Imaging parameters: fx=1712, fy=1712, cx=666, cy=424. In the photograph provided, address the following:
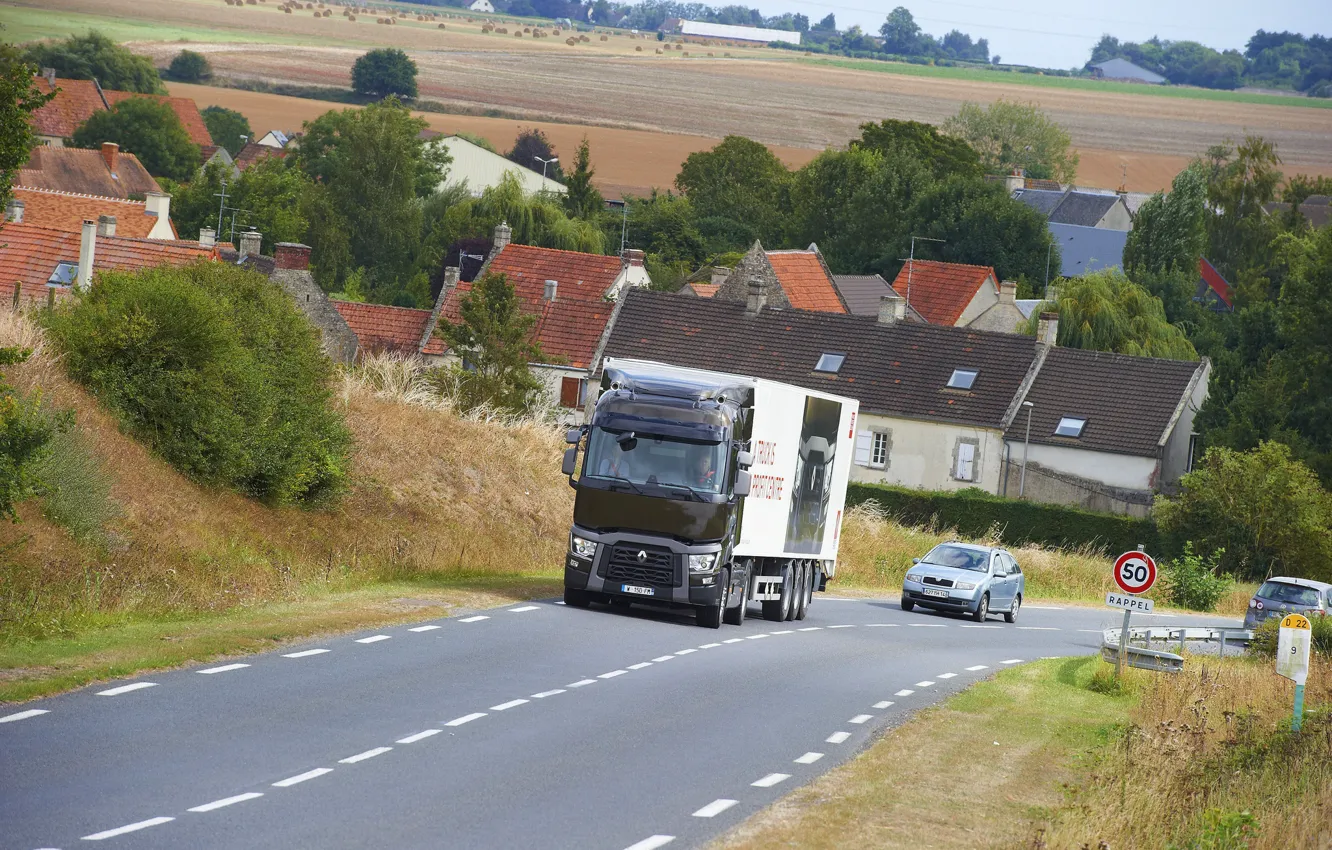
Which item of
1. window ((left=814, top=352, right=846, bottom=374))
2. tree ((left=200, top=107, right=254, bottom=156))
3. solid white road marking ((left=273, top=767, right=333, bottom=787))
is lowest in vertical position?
solid white road marking ((left=273, top=767, right=333, bottom=787))

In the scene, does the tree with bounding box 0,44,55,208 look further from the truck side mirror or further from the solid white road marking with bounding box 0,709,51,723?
the truck side mirror

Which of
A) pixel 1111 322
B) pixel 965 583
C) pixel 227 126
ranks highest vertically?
pixel 227 126

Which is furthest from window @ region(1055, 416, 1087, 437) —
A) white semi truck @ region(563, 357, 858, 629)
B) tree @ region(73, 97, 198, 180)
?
tree @ region(73, 97, 198, 180)

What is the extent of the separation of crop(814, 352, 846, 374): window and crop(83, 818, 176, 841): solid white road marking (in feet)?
185

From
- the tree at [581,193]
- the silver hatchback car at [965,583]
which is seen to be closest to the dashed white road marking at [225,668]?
the silver hatchback car at [965,583]

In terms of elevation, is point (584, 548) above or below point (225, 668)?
above

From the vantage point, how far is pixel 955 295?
298 ft

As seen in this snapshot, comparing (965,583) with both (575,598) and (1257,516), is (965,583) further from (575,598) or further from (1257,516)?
(1257,516)

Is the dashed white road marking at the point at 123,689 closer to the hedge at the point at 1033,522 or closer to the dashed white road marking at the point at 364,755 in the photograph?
the dashed white road marking at the point at 364,755

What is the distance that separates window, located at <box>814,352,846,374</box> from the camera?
66500 millimetres

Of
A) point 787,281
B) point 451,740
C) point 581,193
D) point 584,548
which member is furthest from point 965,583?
point 581,193

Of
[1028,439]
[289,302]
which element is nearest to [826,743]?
[289,302]

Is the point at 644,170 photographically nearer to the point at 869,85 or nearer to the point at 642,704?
the point at 869,85

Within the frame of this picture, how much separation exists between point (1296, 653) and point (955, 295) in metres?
74.5
